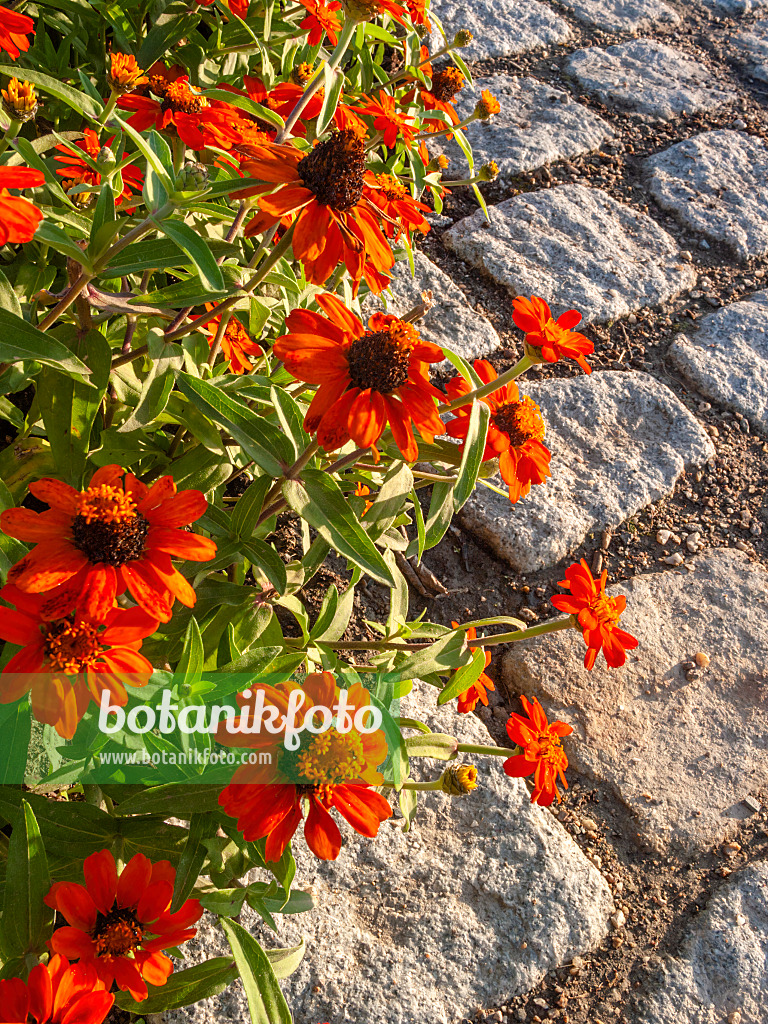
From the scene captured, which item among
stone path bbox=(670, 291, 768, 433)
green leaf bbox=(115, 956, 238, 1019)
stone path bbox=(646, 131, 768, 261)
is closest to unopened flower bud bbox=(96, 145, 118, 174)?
green leaf bbox=(115, 956, 238, 1019)

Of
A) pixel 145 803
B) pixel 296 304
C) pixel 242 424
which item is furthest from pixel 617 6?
pixel 145 803

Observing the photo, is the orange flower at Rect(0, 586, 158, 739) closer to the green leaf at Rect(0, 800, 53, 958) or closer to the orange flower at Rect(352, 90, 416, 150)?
the green leaf at Rect(0, 800, 53, 958)

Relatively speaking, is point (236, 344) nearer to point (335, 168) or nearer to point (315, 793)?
point (335, 168)

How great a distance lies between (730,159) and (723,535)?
1343mm

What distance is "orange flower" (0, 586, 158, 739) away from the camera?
79 cm

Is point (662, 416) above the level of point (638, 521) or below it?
above

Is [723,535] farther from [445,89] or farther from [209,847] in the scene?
[209,847]

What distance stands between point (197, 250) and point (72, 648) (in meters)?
0.42

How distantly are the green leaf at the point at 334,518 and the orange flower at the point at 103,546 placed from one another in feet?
0.45

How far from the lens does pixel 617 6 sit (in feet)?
9.80

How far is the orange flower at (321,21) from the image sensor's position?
1139 mm

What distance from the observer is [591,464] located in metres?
1.85

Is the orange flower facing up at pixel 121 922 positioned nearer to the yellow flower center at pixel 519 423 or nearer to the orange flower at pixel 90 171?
the yellow flower center at pixel 519 423

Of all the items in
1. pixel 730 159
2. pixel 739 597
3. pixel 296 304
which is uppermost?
pixel 730 159
